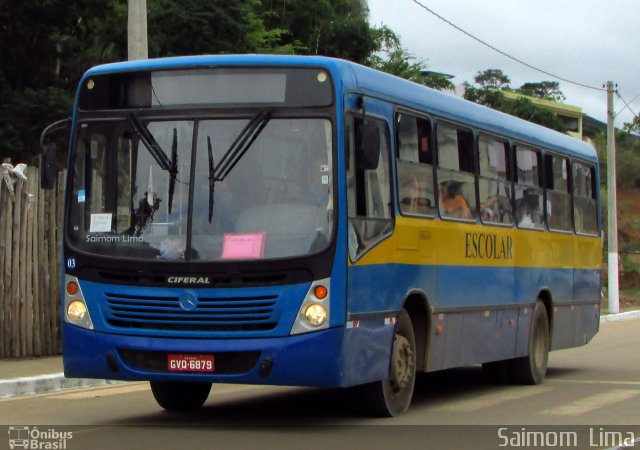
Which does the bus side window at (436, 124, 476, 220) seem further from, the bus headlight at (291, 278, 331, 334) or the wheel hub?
the bus headlight at (291, 278, 331, 334)

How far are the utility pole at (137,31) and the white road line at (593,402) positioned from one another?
7.56 metres

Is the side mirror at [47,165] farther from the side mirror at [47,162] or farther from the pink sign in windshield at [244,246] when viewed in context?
the pink sign in windshield at [244,246]

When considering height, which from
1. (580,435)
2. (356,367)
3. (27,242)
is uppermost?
(27,242)

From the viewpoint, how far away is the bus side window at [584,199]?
16.7m

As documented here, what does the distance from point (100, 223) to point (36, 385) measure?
3.95 meters

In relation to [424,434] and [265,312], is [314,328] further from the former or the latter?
[424,434]

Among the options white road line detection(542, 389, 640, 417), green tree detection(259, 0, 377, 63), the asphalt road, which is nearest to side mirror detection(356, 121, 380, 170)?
the asphalt road

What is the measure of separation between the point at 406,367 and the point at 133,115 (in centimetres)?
335

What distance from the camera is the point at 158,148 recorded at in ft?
32.2

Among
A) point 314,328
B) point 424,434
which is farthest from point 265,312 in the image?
point 424,434

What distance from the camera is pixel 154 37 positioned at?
3069 centimetres

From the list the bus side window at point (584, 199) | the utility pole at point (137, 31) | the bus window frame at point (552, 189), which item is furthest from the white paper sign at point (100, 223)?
the bus side window at point (584, 199)

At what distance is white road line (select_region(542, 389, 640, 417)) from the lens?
11.5m

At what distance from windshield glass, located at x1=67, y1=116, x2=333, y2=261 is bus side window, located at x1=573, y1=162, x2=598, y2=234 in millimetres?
7944
